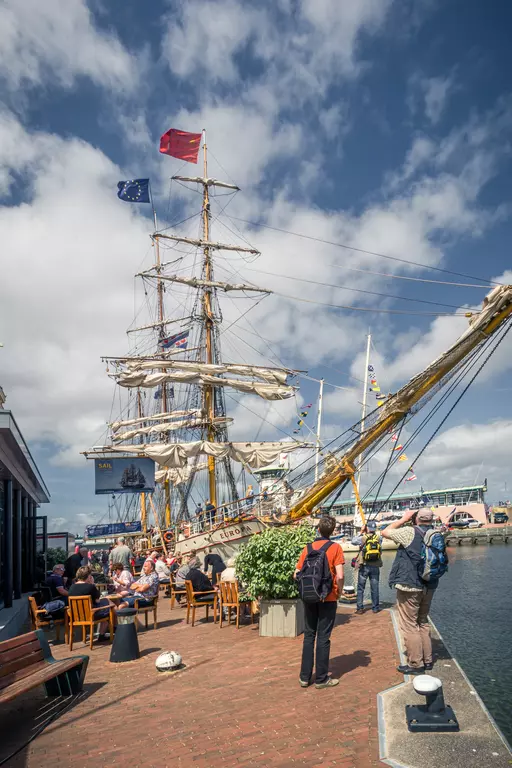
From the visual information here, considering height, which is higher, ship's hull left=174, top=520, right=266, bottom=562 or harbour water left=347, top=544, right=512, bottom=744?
ship's hull left=174, top=520, right=266, bottom=562

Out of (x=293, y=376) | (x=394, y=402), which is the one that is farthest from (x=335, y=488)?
(x=293, y=376)

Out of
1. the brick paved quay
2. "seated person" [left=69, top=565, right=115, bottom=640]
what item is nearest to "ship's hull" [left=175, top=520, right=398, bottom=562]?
"seated person" [left=69, top=565, right=115, bottom=640]

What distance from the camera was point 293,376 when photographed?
3716 centimetres

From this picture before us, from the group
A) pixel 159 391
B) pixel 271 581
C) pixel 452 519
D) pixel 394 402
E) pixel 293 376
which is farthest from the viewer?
pixel 452 519

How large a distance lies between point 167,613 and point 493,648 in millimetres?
7092

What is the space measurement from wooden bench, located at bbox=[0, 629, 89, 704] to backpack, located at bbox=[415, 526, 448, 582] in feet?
14.2

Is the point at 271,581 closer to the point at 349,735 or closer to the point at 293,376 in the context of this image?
the point at 349,735

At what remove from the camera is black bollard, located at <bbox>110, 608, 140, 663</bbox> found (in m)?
8.54

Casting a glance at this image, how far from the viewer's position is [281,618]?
9609 millimetres

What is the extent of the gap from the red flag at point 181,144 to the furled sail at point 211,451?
1627 cm

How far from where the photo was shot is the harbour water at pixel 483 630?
8.10m

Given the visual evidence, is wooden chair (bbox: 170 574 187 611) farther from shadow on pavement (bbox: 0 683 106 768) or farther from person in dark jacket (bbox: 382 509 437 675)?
person in dark jacket (bbox: 382 509 437 675)

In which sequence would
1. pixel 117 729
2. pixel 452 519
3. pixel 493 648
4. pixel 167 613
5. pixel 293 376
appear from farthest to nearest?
1. pixel 452 519
2. pixel 293 376
3. pixel 167 613
4. pixel 493 648
5. pixel 117 729

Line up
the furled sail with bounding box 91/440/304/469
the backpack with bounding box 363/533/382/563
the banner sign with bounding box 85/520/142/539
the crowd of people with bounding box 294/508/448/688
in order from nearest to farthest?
the crowd of people with bounding box 294/508/448/688
the backpack with bounding box 363/533/382/563
the furled sail with bounding box 91/440/304/469
the banner sign with bounding box 85/520/142/539
